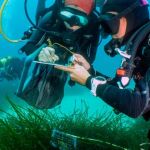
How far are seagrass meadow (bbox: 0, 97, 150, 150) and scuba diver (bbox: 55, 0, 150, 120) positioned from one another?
0.79m

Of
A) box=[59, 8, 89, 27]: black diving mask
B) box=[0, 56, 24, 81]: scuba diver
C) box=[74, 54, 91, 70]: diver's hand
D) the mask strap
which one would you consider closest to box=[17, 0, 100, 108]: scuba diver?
box=[59, 8, 89, 27]: black diving mask

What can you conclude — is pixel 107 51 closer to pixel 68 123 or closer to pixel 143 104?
pixel 143 104

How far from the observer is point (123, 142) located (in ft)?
20.5

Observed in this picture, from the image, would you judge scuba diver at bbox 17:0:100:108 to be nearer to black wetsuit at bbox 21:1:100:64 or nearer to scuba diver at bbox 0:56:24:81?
Result: black wetsuit at bbox 21:1:100:64

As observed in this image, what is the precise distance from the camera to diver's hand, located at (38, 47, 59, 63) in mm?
4418

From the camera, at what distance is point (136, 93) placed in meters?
3.51

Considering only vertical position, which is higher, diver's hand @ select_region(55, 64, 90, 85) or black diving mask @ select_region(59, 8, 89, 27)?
black diving mask @ select_region(59, 8, 89, 27)

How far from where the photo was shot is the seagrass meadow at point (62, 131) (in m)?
5.16

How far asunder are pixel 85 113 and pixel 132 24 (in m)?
3.69

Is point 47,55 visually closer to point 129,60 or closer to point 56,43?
point 56,43

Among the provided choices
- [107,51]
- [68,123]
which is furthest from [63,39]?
[68,123]

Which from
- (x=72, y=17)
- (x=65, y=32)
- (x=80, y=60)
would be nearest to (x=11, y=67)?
(x=65, y=32)

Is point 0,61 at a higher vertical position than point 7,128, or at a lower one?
higher

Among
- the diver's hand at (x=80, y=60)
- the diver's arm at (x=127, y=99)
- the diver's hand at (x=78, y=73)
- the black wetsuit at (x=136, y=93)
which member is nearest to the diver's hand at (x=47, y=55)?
the diver's hand at (x=80, y=60)
